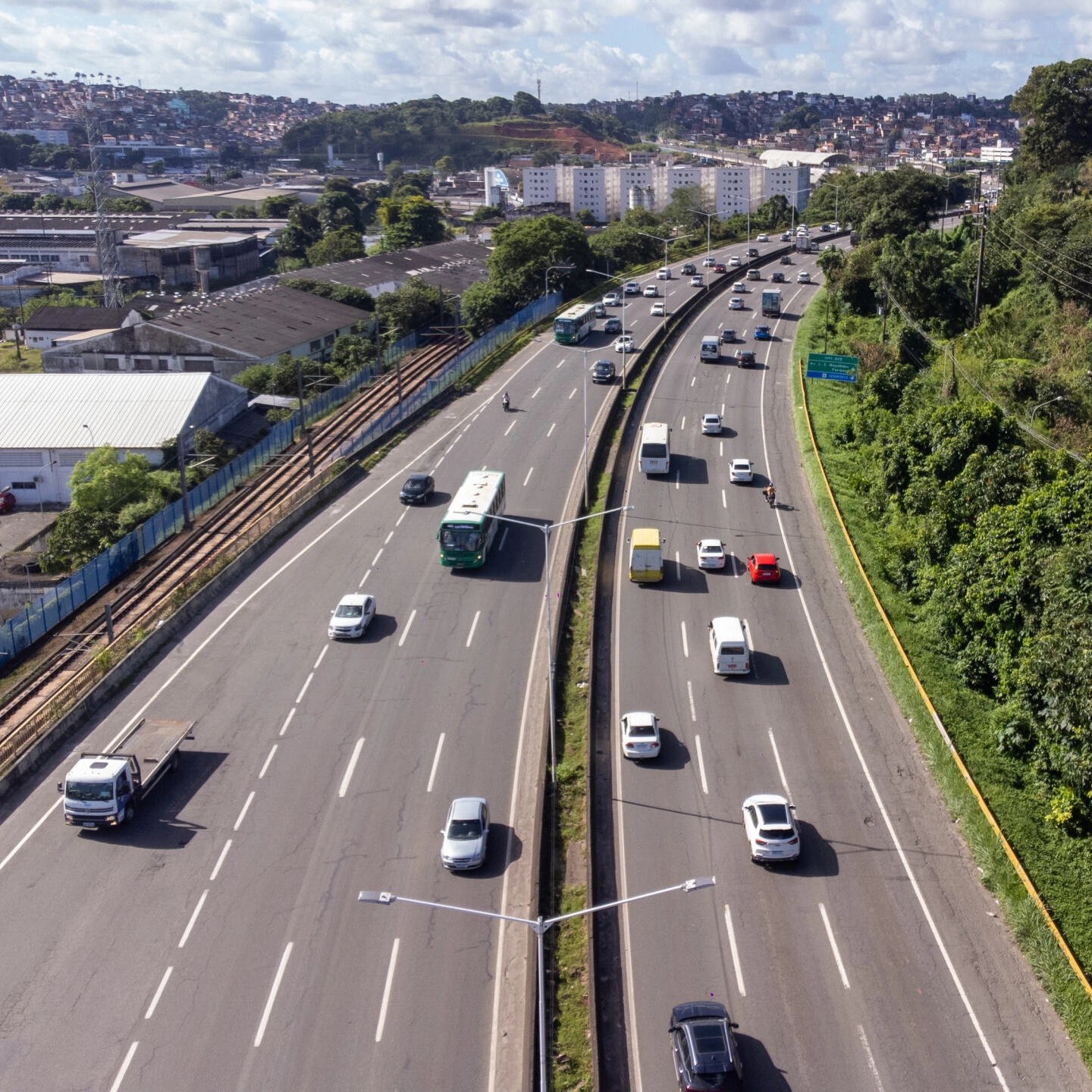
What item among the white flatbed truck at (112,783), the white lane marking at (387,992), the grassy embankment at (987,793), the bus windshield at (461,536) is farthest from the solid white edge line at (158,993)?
the bus windshield at (461,536)

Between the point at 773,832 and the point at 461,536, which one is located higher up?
the point at 461,536

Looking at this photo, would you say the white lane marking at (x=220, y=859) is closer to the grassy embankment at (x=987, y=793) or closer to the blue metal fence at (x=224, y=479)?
the grassy embankment at (x=987, y=793)

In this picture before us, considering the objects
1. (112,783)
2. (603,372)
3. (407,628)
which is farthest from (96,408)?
(112,783)

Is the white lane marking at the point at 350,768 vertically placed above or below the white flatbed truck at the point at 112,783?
below

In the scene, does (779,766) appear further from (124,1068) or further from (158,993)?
(124,1068)

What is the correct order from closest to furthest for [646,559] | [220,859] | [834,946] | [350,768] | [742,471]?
[834,946], [220,859], [350,768], [646,559], [742,471]

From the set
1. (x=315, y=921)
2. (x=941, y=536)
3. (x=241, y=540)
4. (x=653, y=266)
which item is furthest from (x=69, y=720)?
(x=653, y=266)

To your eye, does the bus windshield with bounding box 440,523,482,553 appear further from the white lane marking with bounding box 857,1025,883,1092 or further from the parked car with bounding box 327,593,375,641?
the white lane marking with bounding box 857,1025,883,1092

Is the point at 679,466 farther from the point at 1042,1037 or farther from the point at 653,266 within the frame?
the point at 653,266
